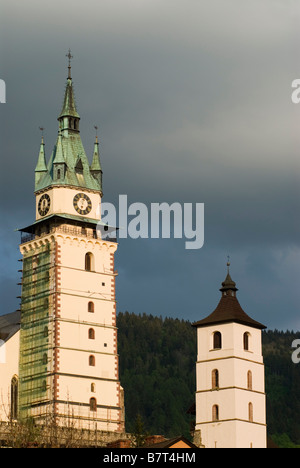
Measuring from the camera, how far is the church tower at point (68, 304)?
128 m

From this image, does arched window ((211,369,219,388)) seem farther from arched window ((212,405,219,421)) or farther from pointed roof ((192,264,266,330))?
pointed roof ((192,264,266,330))

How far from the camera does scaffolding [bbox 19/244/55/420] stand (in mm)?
129125

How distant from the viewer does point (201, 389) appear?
12656 centimetres

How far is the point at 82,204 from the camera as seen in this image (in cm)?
13462

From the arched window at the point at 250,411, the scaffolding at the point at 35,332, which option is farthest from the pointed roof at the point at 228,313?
the scaffolding at the point at 35,332

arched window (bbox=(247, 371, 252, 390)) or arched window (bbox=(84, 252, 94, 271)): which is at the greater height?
arched window (bbox=(84, 252, 94, 271))

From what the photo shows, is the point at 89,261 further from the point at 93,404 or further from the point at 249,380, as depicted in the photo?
the point at 249,380

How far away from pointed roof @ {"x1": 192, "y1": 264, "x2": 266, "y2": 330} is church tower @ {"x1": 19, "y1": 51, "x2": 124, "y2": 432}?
968 cm

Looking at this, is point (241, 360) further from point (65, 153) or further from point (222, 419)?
point (65, 153)

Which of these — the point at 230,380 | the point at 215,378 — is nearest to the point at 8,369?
the point at 215,378

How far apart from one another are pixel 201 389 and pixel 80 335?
1216 cm

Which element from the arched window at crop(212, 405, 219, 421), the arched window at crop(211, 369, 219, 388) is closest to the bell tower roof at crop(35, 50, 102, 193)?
the arched window at crop(211, 369, 219, 388)

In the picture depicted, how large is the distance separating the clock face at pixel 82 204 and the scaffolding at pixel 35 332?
466cm

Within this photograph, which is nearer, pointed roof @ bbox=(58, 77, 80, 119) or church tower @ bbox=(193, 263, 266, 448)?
church tower @ bbox=(193, 263, 266, 448)
